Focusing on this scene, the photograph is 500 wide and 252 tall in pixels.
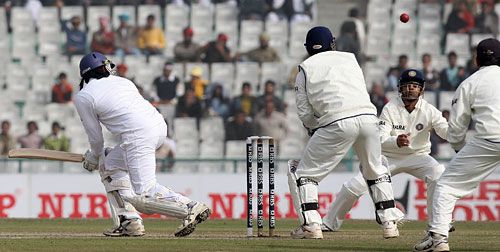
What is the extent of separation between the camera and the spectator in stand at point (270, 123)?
2158 cm

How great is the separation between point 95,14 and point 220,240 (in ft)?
46.2

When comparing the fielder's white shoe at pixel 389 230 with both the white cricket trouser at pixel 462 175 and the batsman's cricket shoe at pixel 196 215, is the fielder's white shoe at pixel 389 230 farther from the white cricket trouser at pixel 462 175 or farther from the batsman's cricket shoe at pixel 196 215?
the batsman's cricket shoe at pixel 196 215

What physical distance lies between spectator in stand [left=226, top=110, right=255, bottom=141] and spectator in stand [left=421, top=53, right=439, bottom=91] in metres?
3.32

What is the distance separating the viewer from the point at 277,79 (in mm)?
23328

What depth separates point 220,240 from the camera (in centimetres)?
1148

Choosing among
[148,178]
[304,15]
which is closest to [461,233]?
[148,178]

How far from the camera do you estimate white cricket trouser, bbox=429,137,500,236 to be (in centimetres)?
990

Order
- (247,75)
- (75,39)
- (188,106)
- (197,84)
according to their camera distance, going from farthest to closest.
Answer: (75,39)
(247,75)
(197,84)
(188,106)

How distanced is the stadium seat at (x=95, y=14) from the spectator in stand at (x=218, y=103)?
339 centimetres

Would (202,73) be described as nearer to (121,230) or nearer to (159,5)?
(159,5)

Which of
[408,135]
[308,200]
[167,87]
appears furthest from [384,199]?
[167,87]

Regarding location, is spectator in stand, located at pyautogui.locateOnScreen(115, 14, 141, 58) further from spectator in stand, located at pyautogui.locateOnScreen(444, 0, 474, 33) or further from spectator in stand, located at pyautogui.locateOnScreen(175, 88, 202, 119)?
spectator in stand, located at pyautogui.locateOnScreen(444, 0, 474, 33)

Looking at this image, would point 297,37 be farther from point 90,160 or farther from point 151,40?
point 90,160

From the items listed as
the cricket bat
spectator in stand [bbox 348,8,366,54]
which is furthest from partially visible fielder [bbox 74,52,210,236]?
spectator in stand [bbox 348,8,366,54]
